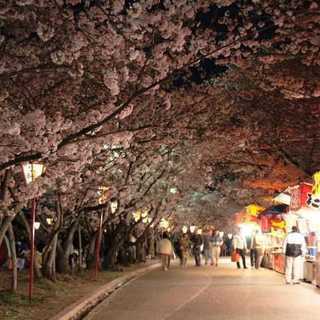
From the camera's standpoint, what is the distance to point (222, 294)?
62.8 feet

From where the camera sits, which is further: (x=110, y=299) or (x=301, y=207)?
(x=301, y=207)

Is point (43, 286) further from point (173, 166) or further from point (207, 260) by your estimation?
point (207, 260)

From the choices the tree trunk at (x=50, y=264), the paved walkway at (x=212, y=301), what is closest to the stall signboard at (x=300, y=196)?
the paved walkway at (x=212, y=301)

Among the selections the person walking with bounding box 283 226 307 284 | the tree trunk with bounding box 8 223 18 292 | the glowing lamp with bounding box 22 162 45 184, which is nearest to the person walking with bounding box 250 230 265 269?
the person walking with bounding box 283 226 307 284

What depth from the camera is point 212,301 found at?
17250 mm

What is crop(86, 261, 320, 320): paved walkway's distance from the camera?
47.5 feet

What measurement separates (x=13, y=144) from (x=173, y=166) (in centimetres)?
1987

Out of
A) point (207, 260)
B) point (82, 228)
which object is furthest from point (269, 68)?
point (207, 260)

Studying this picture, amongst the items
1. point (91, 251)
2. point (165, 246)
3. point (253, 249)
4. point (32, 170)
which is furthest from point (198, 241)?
point (32, 170)

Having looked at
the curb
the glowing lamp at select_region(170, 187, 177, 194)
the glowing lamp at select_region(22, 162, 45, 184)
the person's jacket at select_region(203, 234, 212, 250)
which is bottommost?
the curb

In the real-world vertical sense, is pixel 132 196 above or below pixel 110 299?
above

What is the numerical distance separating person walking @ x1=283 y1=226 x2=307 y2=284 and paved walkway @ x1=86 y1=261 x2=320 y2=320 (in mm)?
621

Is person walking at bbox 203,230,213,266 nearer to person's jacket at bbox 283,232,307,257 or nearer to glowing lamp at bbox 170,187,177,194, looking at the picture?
glowing lamp at bbox 170,187,177,194

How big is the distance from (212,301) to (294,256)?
6.86m
